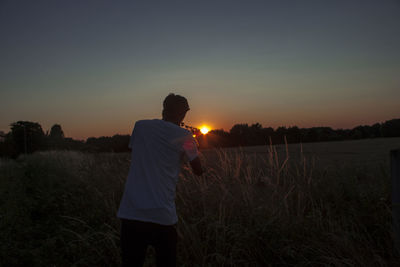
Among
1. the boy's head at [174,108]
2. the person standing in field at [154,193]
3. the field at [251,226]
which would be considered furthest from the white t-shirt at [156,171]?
the field at [251,226]

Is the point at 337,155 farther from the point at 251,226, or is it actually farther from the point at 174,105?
the point at 174,105

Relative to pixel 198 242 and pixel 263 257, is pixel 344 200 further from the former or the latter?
pixel 198 242

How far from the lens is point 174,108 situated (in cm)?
224

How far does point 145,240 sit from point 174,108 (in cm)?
103

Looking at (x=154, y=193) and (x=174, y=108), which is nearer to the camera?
(x=154, y=193)

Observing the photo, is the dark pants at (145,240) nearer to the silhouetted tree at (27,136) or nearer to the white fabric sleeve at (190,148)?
the white fabric sleeve at (190,148)

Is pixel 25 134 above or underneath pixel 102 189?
above

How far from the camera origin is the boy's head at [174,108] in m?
2.24

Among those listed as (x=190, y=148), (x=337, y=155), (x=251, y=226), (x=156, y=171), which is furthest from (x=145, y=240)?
(x=337, y=155)

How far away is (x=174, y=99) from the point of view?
226 cm

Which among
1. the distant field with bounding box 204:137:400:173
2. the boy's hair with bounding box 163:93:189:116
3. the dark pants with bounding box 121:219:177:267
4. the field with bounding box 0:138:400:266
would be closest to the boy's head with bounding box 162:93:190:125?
the boy's hair with bounding box 163:93:189:116

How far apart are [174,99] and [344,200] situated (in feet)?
14.2

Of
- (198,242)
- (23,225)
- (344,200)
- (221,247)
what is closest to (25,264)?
(23,225)

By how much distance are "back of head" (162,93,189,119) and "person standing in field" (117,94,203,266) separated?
14 cm
